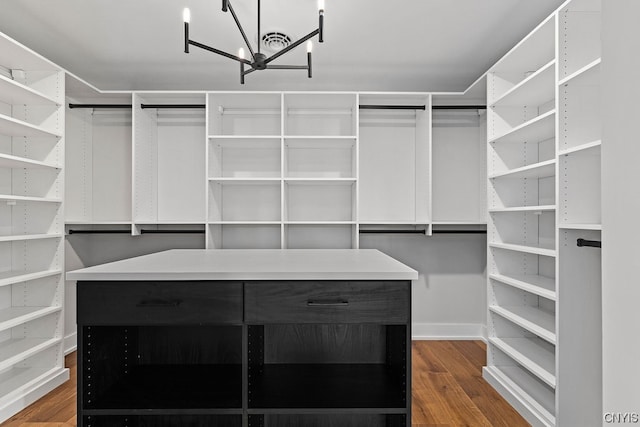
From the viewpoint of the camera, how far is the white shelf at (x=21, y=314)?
2.52 meters

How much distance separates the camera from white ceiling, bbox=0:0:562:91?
8.35ft

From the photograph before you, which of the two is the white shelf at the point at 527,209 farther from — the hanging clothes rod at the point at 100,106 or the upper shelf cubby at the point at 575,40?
the hanging clothes rod at the point at 100,106

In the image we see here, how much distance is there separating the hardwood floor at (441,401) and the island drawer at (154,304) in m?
1.35

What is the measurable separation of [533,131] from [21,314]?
3.41m

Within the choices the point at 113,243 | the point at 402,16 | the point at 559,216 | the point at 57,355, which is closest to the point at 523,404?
the point at 559,216

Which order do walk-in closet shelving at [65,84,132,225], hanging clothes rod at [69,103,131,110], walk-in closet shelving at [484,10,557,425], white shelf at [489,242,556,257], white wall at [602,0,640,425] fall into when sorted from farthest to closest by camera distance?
walk-in closet shelving at [65,84,132,225], hanging clothes rod at [69,103,131,110], walk-in closet shelving at [484,10,557,425], white shelf at [489,242,556,257], white wall at [602,0,640,425]

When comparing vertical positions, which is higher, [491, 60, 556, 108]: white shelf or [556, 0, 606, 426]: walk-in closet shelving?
[491, 60, 556, 108]: white shelf

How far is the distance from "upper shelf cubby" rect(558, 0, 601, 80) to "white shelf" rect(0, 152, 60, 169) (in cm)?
307

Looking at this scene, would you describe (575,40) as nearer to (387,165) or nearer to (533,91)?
(533,91)

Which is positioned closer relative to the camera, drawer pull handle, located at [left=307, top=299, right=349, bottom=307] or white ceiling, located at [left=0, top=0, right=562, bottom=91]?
drawer pull handle, located at [left=307, top=299, right=349, bottom=307]

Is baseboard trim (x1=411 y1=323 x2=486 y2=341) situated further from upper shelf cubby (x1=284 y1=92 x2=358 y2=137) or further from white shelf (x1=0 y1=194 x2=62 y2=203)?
white shelf (x1=0 y1=194 x2=62 y2=203)

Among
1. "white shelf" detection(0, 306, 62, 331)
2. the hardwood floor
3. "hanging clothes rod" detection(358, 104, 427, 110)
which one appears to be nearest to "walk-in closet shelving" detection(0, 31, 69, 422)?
"white shelf" detection(0, 306, 62, 331)

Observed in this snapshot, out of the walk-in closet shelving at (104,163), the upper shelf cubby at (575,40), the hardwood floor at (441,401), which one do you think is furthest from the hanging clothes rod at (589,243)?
the walk-in closet shelving at (104,163)

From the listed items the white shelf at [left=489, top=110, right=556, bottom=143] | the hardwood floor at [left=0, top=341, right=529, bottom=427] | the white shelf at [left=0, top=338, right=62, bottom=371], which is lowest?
the hardwood floor at [left=0, top=341, right=529, bottom=427]
